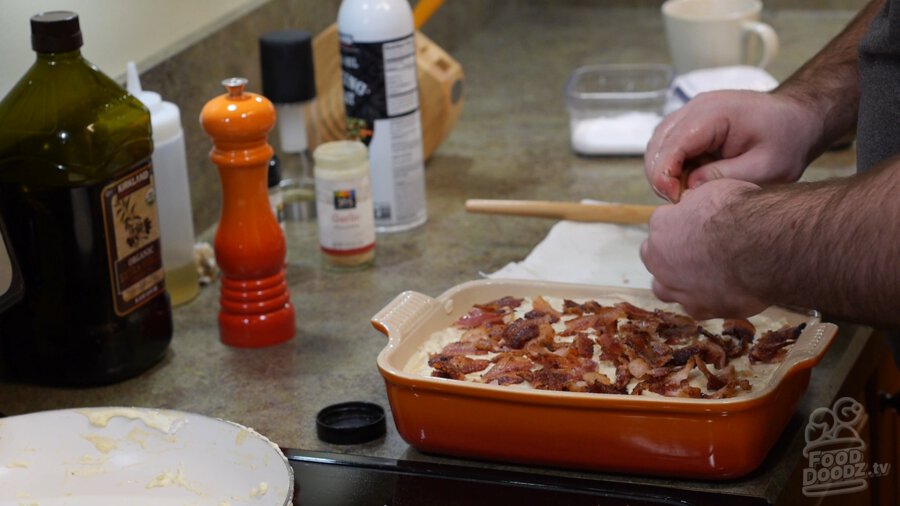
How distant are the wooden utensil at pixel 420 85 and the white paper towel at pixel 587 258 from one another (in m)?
0.32

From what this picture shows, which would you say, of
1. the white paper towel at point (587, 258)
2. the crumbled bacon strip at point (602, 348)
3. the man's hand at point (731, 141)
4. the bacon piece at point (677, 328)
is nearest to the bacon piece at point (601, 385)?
the crumbled bacon strip at point (602, 348)

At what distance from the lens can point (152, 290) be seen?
1.17 metres

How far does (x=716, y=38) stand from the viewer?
1.88 m

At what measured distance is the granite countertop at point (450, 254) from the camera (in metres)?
1.15

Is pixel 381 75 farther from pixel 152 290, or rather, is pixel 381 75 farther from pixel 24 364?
pixel 24 364

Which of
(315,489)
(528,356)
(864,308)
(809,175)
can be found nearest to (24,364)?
(315,489)

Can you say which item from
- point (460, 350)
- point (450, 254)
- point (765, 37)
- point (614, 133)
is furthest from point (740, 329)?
point (765, 37)

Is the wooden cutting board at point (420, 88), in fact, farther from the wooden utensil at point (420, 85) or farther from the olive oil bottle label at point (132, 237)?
the olive oil bottle label at point (132, 237)

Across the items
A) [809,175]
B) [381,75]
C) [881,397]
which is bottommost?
[881,397]

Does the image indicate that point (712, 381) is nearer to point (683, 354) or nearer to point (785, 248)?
point (683, 354)

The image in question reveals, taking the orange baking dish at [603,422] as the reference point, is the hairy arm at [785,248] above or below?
above

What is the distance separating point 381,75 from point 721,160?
460 millimetres

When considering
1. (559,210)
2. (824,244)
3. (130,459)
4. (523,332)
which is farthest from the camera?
(559,210)

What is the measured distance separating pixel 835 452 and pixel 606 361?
22 cm
